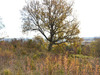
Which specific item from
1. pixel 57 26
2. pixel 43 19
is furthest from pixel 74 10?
pixel 43 19

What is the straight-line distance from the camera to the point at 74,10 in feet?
50.1

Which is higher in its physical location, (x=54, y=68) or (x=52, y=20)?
(x=52, y=20)

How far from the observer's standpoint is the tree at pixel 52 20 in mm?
14703

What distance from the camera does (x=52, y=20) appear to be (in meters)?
14.5

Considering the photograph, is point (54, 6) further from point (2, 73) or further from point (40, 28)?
point (2, 73)

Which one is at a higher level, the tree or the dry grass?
the tree

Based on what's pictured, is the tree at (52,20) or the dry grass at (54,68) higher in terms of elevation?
the tree at (52,20)

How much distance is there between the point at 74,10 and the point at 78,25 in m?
2.13

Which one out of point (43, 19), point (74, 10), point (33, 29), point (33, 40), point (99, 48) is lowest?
point (99, 48)

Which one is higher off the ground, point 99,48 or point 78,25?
point 78,25

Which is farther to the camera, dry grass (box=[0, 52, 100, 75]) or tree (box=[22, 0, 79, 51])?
tree (box=[22, 0, 79, 51])

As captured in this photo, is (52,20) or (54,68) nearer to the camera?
(54,68)

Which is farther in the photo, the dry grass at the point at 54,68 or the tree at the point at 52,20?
the tree at the point at 52,20

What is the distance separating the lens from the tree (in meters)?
14.7
